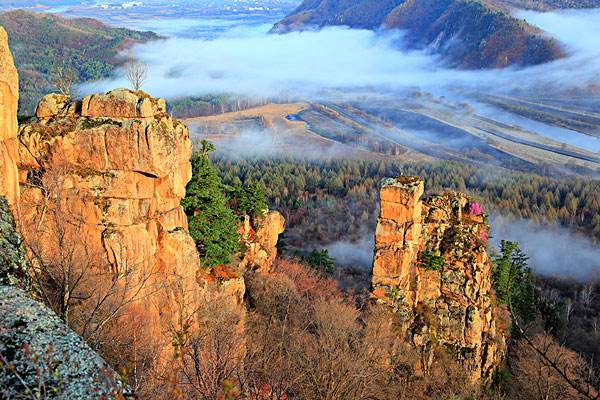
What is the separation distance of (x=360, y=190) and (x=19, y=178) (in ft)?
252

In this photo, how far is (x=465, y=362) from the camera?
2908 cm

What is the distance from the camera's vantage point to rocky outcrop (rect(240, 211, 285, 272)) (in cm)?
3076

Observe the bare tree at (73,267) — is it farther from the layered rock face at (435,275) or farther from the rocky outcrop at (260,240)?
the layered rock face at (435,275)

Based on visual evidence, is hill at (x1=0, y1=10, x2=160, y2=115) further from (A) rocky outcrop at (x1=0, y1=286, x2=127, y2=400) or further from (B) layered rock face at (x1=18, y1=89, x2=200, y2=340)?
(A) rocky outcrop at (x1=0, y1=286, x2=127, y2=400)

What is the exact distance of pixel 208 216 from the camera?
25.7 metres

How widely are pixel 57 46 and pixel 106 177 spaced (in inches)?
6509

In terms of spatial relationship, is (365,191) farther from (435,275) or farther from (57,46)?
(57,46)

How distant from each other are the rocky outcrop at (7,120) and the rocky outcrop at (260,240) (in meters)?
15.0

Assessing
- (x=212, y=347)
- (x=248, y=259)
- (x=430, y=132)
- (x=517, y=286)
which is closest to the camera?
(x=212, y=347)

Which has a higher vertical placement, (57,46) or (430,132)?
(57,46)

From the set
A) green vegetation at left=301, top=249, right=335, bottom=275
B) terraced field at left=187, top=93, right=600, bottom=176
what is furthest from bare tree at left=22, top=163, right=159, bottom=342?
terraced field at left=187, top=93, right=600, bottom=176

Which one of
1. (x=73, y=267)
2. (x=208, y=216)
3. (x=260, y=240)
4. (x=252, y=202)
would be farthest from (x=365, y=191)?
(x=73, y=267)

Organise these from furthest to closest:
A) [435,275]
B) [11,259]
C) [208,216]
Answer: [435,275]
[208,216]
[11,259]

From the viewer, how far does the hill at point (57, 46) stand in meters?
141
